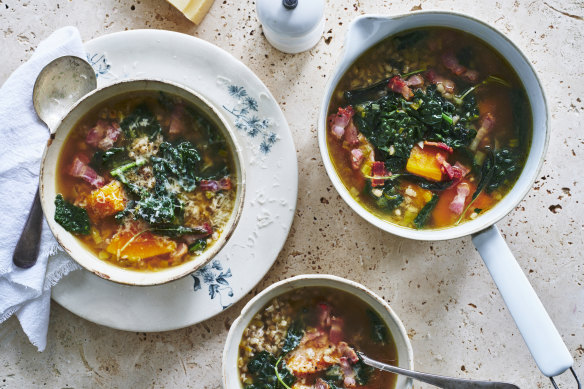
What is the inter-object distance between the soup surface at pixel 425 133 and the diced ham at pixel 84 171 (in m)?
0.98

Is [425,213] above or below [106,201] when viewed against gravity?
above

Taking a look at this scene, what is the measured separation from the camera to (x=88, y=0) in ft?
8.22

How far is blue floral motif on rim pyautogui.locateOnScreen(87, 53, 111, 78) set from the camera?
7.59 ft

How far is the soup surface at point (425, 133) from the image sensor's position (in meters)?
2.22

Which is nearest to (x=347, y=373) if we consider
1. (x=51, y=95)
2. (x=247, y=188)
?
(x=247, y=188)

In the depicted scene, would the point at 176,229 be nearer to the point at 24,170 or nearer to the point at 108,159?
the point at 108,159

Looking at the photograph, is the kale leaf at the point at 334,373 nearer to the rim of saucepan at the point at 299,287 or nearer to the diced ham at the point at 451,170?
the rim of saucepan at the point at 299,287

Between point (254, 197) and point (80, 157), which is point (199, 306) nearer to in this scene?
point (254, 197)

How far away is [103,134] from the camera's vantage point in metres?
2.21

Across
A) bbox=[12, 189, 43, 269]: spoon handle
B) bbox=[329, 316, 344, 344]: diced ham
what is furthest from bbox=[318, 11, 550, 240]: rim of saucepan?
bbox=[12, 189, 43, 269]: spoon handle

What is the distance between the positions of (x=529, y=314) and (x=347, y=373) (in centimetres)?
81

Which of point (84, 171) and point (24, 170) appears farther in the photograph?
point (24, 170)

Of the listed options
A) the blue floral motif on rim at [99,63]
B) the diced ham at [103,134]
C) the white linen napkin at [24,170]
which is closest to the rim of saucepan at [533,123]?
the diced ham at [103,134]

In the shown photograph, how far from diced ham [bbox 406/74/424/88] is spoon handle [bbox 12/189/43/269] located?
67.0 inches
